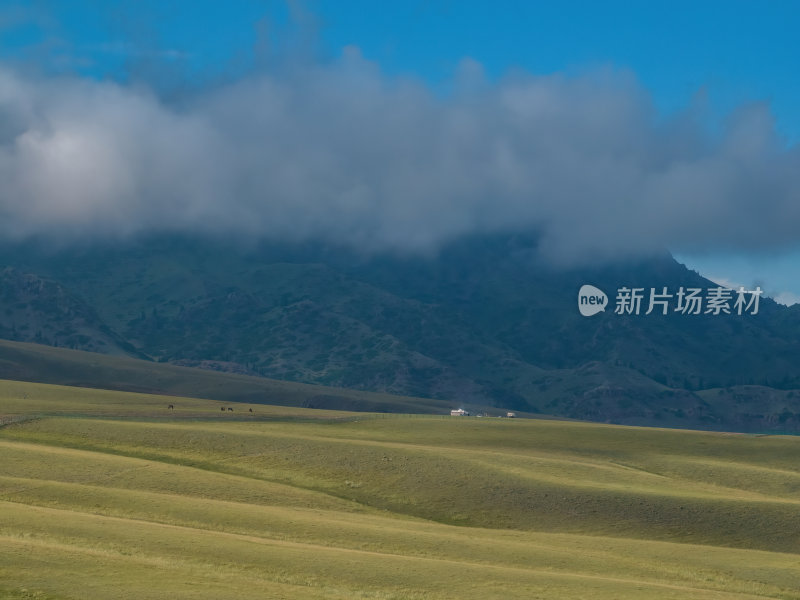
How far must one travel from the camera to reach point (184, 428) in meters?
125

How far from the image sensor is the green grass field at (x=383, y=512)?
53000mm

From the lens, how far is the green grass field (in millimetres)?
53000

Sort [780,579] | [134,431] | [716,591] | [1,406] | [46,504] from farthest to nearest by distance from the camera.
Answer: [1,406]
[134,431]
[46,504]
[780,579]
[716,591]

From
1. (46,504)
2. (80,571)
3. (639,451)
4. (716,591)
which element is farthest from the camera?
(639,451)

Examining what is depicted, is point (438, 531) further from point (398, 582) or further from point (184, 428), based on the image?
point (184, 428)

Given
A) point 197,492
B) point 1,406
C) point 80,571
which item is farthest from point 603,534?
point 1,406

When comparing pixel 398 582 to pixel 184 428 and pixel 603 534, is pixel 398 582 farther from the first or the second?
pixel 184 428

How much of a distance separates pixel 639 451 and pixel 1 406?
98.2 metres

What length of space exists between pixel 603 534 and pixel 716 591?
2470 centimetres

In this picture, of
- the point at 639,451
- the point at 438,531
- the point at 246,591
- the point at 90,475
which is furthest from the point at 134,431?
the point at 246,591

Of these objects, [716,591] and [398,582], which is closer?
[398,582]

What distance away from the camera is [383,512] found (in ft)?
298

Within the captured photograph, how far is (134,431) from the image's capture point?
121375 mm

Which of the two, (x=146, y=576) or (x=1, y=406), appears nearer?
(x=146, y=576)
